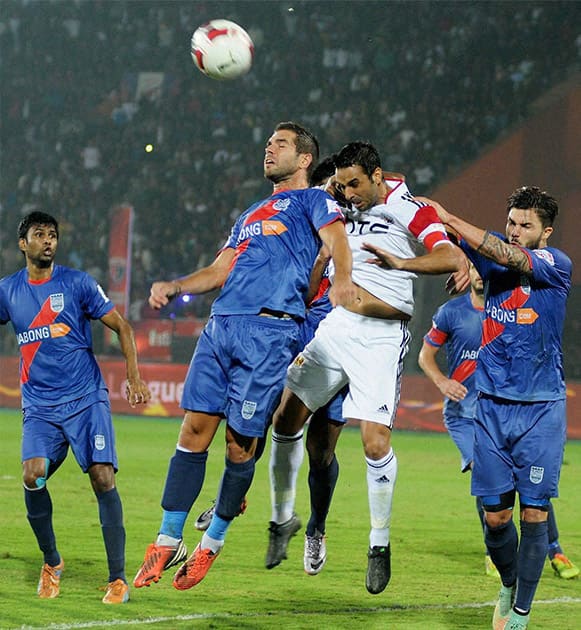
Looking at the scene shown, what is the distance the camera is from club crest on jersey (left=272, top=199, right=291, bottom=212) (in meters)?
5.66

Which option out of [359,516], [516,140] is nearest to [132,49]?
[516,140]

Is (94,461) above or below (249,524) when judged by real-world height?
above

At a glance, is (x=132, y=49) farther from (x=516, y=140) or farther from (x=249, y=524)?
(x=249, y=524)

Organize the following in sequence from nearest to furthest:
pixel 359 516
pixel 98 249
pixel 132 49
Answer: pixel 359 516, pixel 98 249, pixel 132 49

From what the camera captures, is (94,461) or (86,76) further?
(86,76)

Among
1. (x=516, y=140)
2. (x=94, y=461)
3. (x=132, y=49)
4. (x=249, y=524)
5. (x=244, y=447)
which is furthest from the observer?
(x=132, y=49)

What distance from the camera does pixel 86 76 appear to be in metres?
24.3

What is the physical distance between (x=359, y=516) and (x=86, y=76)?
17.1m

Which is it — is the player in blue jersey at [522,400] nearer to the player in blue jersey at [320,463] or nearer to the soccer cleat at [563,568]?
the player in blue jersey at [320,463]

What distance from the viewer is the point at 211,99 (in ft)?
76.6

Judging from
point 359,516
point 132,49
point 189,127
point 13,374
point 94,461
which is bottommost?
point 13,374

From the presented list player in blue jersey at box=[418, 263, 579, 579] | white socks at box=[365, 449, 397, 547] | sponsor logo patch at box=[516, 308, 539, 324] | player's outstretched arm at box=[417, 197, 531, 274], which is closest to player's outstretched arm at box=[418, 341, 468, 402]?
player in blue jersey at box=[418, 263, 579, 579]

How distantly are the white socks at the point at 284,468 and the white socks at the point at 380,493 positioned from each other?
56 centimetres

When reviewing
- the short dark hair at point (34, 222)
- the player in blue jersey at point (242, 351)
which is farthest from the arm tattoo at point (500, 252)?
the short dark hair at point (34, 222)
